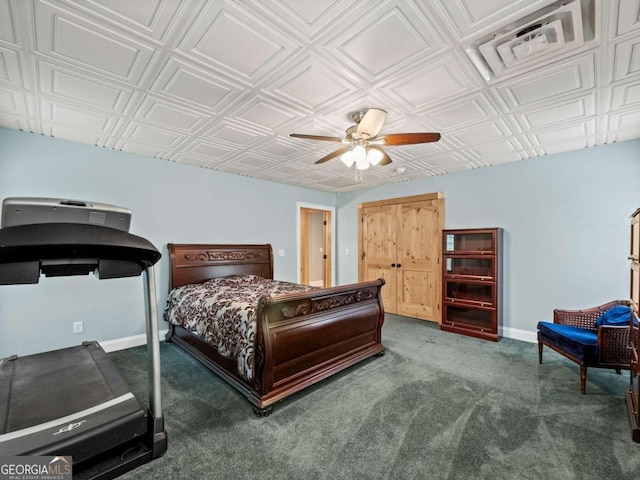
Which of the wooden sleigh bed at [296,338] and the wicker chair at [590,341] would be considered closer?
the wooden sleigh bed at [296,338]

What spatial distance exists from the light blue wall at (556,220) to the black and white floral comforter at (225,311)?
10.5 ft

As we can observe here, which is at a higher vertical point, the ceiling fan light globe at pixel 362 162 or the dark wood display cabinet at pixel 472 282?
the ceiling fan light globe at pixel 362 162

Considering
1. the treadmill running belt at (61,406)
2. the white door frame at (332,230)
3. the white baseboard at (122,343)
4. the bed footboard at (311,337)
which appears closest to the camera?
the treadmill running belt at (61,406)

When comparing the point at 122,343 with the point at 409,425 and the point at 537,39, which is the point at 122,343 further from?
the point at 537,39

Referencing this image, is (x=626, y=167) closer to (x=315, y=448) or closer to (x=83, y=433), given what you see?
(x=315, y=448)

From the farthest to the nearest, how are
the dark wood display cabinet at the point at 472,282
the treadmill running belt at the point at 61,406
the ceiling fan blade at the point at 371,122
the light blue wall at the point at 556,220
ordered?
the dark wood display cabinet at the point at 472,282 < the light blue wall at the point at 556,220 < the ceiling fan blade at the point at 371,122 < the treadmill running belt at the point at 61,406

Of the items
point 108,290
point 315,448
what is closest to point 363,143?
point 315,448

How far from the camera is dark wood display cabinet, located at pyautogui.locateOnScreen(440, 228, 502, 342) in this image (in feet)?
A: 13.6

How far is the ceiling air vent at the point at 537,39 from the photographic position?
1552 mm

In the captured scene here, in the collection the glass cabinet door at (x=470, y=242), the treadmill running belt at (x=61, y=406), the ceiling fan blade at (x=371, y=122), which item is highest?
the ceiling fan blade at (x=371, y=122)

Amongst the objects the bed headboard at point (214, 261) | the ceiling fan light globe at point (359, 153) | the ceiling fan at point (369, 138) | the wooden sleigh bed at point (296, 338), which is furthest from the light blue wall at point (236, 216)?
the ceiling fan light globe at point (359, 153)

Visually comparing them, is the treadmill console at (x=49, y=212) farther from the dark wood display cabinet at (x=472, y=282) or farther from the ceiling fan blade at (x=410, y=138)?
the dark wood display cabinet at (x=472, y=282)

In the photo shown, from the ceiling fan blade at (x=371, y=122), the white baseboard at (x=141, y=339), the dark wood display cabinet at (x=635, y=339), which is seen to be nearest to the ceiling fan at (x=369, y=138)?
the ceiling fan blade at (x=371, y=122)

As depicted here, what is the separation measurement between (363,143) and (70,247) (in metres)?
2.24
